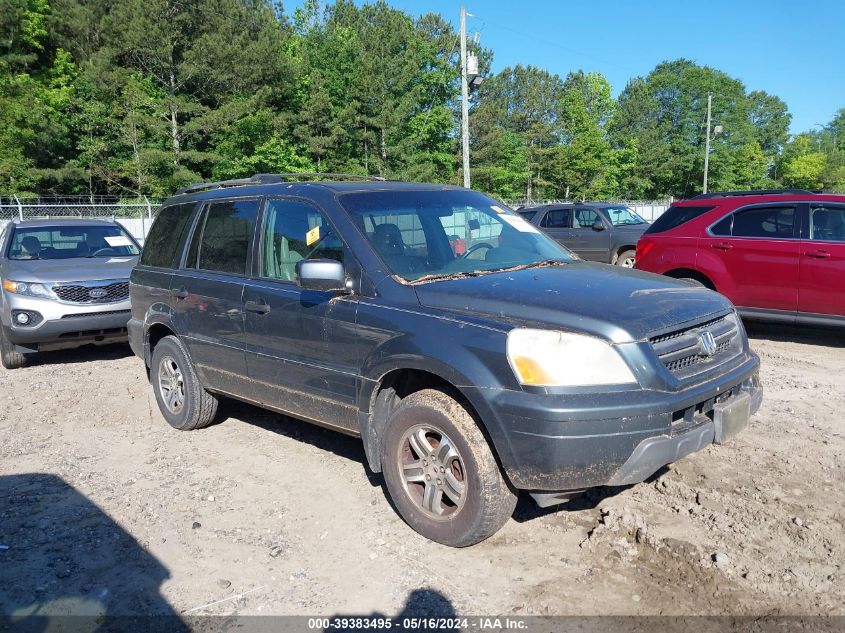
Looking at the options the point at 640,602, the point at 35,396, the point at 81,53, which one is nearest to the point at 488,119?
the point at 81,53

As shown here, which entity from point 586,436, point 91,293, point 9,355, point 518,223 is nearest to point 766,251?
point 518,223

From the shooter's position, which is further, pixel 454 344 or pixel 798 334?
pixel 798 334

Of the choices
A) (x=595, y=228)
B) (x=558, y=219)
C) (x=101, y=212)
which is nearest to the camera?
(x=595, y=228)

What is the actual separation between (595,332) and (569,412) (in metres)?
0.41

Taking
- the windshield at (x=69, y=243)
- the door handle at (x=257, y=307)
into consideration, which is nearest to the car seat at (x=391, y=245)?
the door handle at (x=257, y=307)

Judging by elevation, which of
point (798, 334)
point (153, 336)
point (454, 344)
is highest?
point (454, 344)

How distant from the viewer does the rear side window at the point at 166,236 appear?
5734mm

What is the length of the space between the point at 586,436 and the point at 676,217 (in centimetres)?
693

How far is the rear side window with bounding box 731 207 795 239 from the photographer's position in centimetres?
817

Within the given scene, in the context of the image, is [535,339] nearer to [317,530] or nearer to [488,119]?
[317,530]

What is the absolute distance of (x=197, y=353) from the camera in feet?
17.6

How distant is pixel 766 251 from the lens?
26.8 feet

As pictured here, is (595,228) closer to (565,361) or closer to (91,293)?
(91,293)

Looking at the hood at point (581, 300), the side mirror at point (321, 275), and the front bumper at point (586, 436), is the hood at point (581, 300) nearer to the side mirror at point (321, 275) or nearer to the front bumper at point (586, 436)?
the front bumper at point (586, 436)
